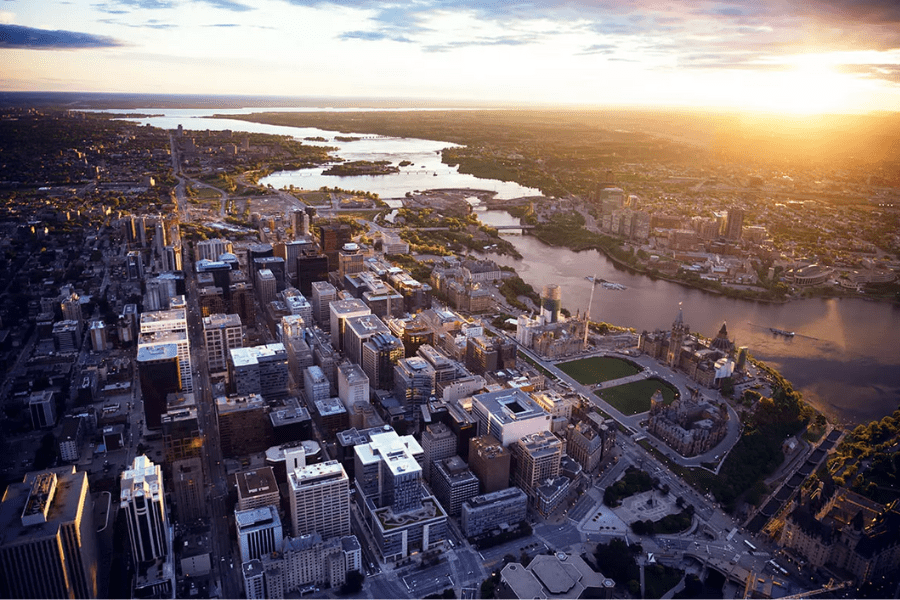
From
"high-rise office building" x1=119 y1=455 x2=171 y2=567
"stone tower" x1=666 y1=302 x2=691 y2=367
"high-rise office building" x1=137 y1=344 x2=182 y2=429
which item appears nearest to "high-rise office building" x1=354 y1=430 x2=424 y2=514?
"high-rise office building" x1=119 y1=455 x2=171 y2=567

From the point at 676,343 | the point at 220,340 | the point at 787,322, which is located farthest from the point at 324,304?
the point at 787,322

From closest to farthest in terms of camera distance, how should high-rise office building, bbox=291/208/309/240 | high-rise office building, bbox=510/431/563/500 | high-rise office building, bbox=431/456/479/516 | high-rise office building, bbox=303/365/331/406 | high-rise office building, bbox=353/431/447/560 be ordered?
high-rise office building, bbox=353/431/447/560 → high-rise office building, bbox=431/456/479/516 → high-rise office building, bbox=510/431/563/500 → high-rise office building, bbox=303/365/331/406 → high-rise office building, bbox=291/208/309/240

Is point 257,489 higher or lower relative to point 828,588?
higher

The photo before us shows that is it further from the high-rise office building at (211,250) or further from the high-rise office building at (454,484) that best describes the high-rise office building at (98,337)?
the high-rise office building at (454,484)

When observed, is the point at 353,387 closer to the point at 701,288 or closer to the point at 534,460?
the point at 534,460

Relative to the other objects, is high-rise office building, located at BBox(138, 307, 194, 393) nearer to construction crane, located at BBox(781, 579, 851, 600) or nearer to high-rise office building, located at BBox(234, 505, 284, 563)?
high-rise office building, located at BBox(234, 505, 284, 563)

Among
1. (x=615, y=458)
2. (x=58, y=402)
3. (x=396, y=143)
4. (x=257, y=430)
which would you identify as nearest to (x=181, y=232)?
(x=58, y=402)
